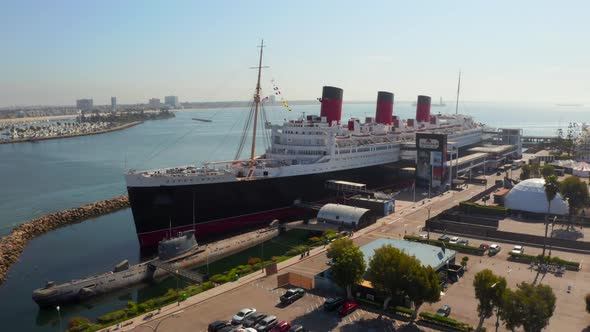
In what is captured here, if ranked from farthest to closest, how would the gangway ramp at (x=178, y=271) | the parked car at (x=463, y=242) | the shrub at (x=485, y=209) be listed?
1. the shrub at (x=485, y=209)
2. the parked car at (x=463, y=242)
3. the gangway ramp at (x=178, y=271)

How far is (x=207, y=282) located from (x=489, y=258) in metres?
16.1

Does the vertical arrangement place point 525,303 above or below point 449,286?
above

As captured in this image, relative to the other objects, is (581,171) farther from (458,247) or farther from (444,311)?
(444,311)

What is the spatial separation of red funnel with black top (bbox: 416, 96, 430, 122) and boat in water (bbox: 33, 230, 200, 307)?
1772 inches

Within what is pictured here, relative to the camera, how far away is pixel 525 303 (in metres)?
15.4

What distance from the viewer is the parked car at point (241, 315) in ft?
59.9

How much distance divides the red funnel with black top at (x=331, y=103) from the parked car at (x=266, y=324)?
28.4m

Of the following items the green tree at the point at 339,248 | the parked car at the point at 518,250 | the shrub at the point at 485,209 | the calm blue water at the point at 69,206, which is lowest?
the calm blue water at the point at 69,206

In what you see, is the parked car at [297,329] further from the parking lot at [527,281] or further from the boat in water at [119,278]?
the boat in water at [119,278]

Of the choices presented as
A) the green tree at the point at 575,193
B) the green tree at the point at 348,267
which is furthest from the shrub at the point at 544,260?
the green tree at the point at 348,267

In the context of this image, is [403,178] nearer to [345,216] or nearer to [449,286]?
[345,216]

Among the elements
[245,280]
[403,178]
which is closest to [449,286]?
[245,280]

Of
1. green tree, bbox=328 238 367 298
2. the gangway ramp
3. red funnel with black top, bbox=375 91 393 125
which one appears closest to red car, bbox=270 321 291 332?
green tree, bbox=328 238 367 298

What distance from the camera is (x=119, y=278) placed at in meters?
25.8
